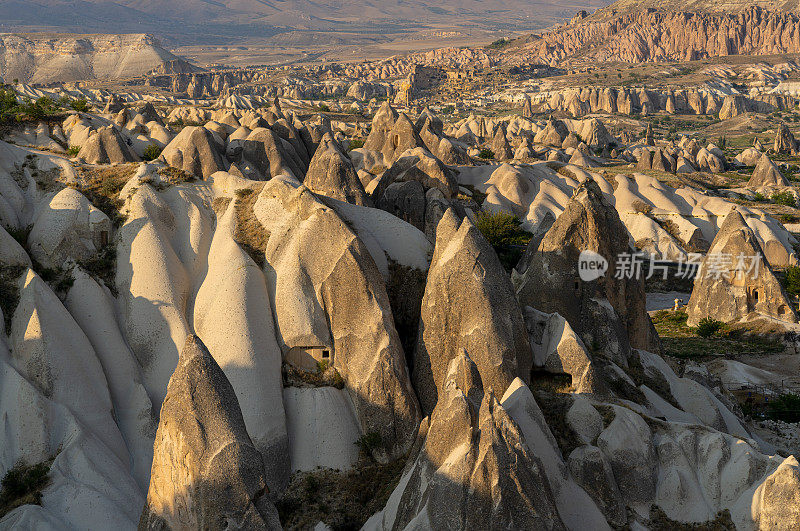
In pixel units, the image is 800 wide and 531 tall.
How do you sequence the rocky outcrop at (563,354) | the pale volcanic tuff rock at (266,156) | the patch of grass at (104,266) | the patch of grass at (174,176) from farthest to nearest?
the pale volcanic tuff rock at (266,156) < the patch of grass at (174,176) < the patch of grass at (104,266) < the rocky outcrop at (563,354)

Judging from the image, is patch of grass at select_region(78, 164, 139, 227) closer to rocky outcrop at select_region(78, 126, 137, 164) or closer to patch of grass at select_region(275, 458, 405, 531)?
patch of grass at select_region(275, 458, 405, 531)

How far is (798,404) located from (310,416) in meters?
23.7

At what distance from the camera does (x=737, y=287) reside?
1854 inches

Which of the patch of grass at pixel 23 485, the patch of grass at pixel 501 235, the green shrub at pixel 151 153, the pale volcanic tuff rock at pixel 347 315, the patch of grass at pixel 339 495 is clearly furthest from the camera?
the green shrub at pixel 151 153

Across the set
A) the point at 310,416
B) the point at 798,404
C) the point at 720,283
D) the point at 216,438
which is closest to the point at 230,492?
the point at 216,438

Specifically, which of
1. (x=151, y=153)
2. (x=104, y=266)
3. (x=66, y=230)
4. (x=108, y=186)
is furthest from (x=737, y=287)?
(x=151, y=153)

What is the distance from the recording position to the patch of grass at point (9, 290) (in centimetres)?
2312

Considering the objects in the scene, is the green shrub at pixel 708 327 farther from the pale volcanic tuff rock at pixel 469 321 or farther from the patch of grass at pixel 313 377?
the patch of grass at pixel 313 377

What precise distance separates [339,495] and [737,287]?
35.5m

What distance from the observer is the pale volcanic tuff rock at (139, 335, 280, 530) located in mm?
14750

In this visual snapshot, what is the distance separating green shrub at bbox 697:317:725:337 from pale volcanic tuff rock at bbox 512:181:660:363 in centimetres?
1664

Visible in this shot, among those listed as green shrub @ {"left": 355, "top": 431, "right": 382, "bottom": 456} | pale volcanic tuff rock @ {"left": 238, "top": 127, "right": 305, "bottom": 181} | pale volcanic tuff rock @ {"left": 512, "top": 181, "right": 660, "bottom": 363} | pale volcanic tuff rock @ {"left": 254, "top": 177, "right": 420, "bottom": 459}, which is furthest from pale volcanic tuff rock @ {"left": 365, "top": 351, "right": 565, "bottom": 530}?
pale volcanic tuff rock @ {"left": 238, "top": 127, "right": 305, "bottom": 181}

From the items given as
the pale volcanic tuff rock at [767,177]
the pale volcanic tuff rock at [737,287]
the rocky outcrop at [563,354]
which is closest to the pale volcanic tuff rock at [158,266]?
the rocky outcrop at [563,354]

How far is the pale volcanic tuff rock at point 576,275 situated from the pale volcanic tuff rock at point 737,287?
63.8 ft
